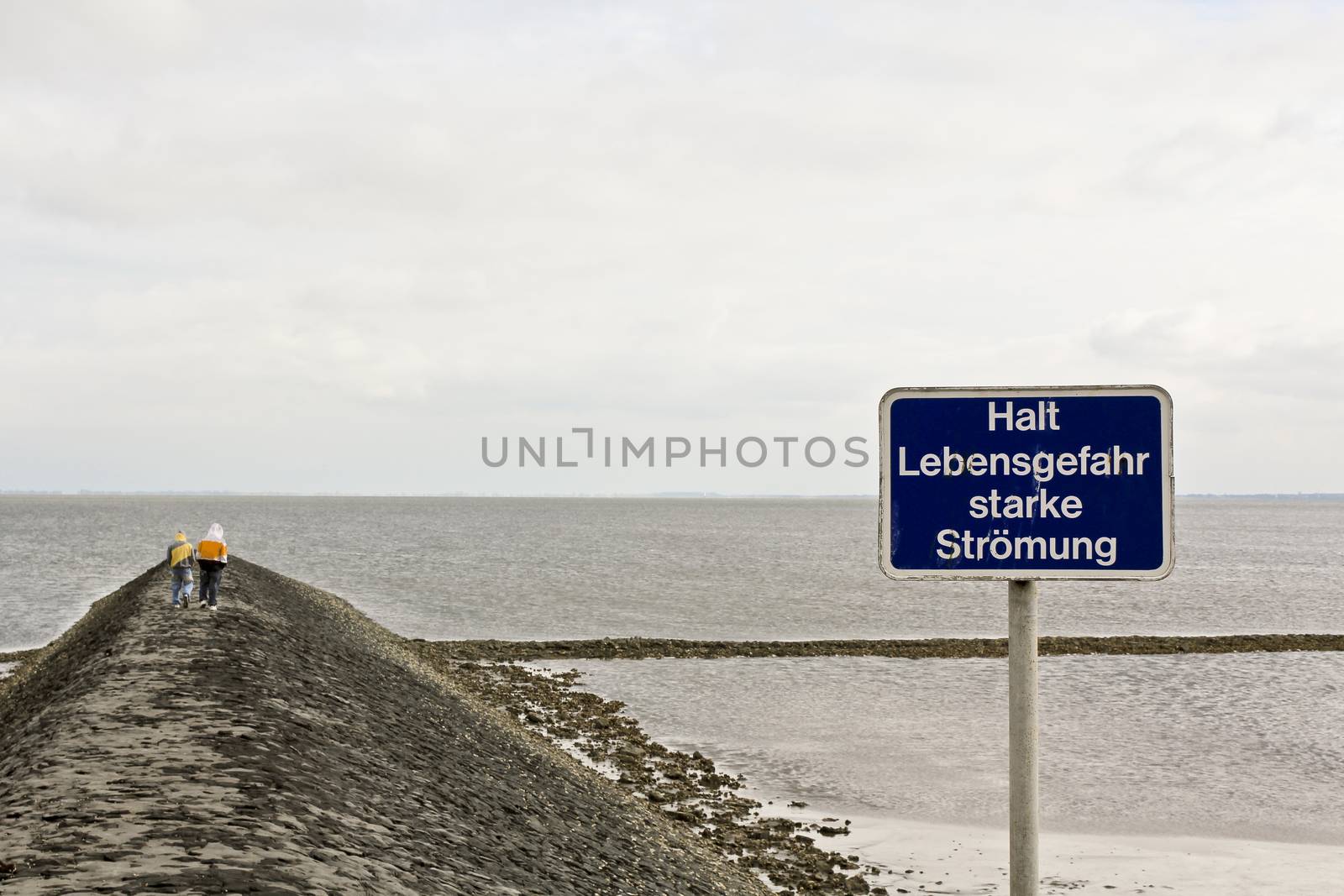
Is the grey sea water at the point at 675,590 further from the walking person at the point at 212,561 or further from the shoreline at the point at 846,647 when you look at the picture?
the walking person at the point at 212,561

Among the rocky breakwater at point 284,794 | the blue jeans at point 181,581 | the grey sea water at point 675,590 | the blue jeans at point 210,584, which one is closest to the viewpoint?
the rocky breakwater at point 284,794

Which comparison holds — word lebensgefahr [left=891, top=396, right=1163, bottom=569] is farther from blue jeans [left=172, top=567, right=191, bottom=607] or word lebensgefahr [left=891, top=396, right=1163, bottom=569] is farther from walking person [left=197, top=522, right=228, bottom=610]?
blue jeans [left=172, top=567, right=191, bottom=607]

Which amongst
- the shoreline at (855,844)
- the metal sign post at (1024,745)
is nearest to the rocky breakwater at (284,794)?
the shoreline at (855,844)

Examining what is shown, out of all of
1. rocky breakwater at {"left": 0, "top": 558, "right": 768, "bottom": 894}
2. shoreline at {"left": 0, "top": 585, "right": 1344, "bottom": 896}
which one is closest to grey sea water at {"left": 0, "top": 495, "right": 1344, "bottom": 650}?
shoreline at {"left": 0, "top": 585, "right": 1344, "bottom": 896}

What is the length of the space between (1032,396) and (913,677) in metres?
33.0

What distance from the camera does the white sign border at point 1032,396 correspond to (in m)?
3.92

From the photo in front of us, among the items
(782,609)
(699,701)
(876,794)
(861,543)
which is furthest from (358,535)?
(876,794)

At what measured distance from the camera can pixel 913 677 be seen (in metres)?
35.2

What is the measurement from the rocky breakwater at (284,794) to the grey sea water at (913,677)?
23.9 feet

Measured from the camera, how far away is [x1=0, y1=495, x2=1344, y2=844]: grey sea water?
20.8 metres

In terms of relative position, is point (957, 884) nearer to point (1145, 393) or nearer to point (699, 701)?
point (1145, 393)

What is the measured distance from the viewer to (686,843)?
15.1 metres

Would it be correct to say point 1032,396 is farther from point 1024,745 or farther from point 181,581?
point 181,581

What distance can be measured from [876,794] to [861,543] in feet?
439
